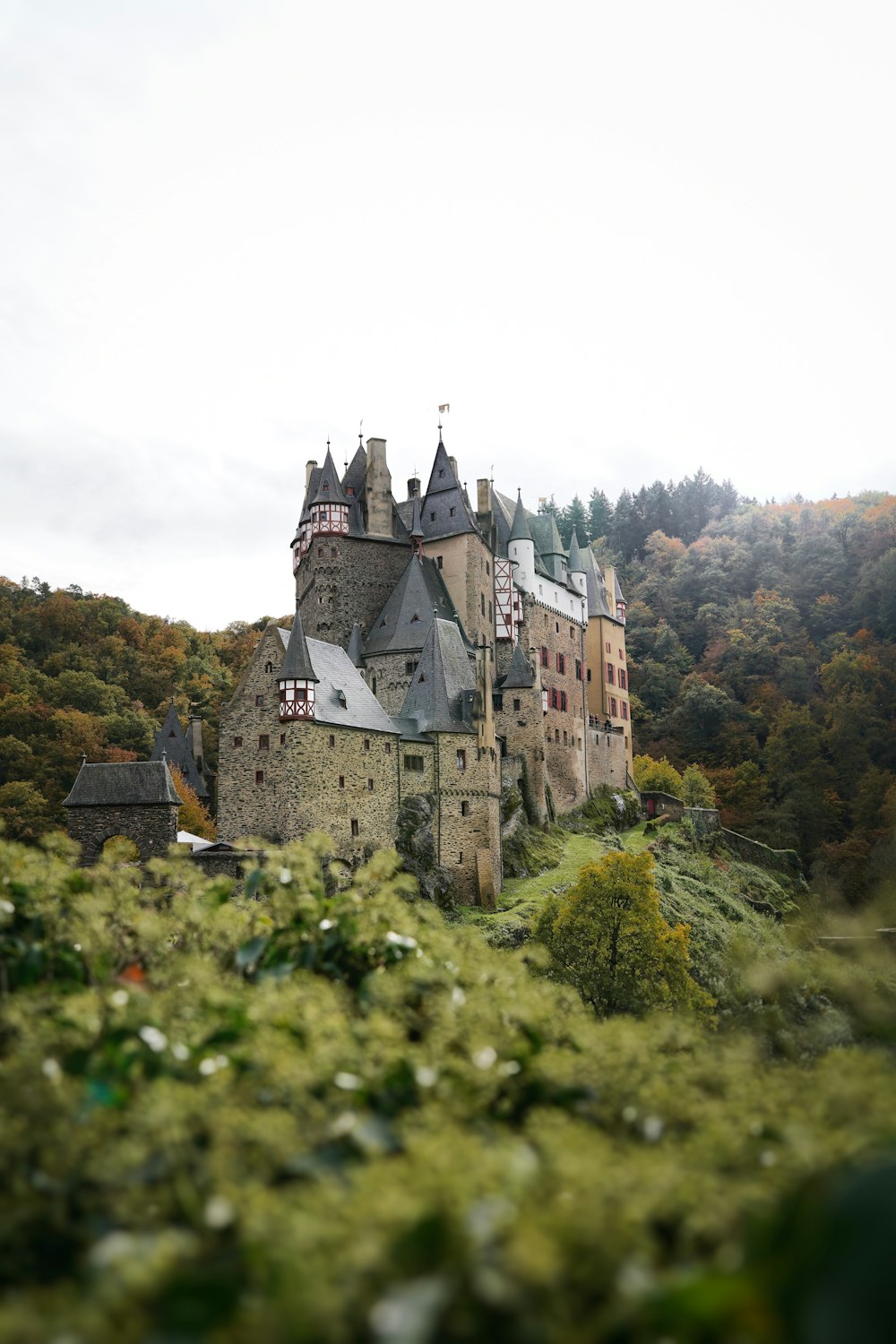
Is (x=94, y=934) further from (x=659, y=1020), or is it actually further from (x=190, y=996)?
(x=659, y=1020)

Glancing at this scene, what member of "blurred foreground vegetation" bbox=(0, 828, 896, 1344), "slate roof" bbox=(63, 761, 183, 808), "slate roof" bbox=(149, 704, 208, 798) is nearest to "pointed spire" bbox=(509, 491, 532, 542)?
"slate roof" bbox=(149, 704, 208, 798)

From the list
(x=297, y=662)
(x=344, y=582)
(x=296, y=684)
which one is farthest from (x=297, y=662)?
(x=344, y=582)

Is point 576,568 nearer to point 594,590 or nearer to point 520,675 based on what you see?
point 594,590

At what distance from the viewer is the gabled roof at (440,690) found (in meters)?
39.9

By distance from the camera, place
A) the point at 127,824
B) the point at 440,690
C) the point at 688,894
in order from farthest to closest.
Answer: the point at 688,894, the point at 440,690, the point at 127,824

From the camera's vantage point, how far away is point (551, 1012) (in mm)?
9062

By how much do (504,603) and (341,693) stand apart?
15.8m

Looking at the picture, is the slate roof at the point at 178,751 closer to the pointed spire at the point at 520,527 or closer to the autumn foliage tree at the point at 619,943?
the pointed spire at the point at 520,527

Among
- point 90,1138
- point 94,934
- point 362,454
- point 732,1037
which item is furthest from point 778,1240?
point 362,454

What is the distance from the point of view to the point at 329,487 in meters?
47.9

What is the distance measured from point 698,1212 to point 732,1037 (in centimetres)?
437

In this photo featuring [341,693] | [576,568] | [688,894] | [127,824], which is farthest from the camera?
[576,568]

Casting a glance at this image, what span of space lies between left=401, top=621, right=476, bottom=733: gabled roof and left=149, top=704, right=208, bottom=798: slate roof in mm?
16198

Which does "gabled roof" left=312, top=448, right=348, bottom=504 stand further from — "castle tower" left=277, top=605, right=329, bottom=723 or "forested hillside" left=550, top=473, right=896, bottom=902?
"forested hillside" left=550, top=473, right=896, bottom=902
